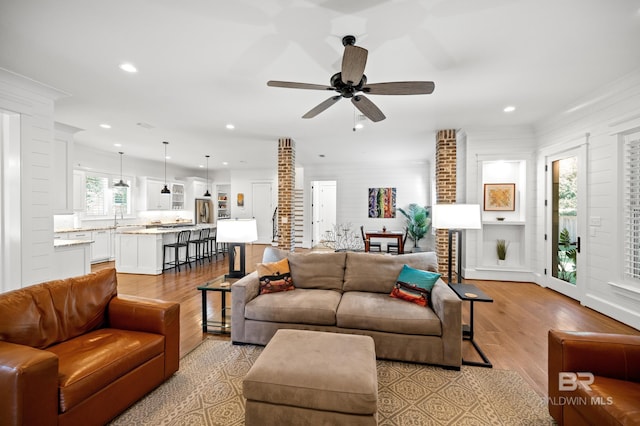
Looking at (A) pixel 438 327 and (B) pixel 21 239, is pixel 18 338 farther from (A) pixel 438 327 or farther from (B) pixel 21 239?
(A) pixel 438 327

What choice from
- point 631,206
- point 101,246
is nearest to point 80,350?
point 631,206

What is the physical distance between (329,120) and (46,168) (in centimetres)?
406

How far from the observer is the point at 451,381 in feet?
7.13

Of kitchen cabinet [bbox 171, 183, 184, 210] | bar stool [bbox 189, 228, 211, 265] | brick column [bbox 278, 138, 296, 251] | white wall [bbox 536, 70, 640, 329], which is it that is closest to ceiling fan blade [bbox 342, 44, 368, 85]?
white wall [bbox 536, 70, 640, 329]

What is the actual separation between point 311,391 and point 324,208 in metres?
8.56

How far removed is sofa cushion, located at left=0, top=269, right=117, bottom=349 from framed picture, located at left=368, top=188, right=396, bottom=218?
7385 millimetres

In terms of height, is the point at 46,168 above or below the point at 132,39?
below

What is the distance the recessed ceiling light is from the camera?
2887mm

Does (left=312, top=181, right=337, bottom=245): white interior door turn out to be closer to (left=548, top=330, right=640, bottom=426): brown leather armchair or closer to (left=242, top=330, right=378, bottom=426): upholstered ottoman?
(left=242, top=330, right=378, bottom=426): upholstered ottoman

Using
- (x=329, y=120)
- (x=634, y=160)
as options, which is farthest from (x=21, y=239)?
(x=634, y=160)

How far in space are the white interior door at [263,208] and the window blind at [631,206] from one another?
8.85m

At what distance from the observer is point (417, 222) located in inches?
303

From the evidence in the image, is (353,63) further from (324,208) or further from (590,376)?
(324,208)

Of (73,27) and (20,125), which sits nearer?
(73,27)
